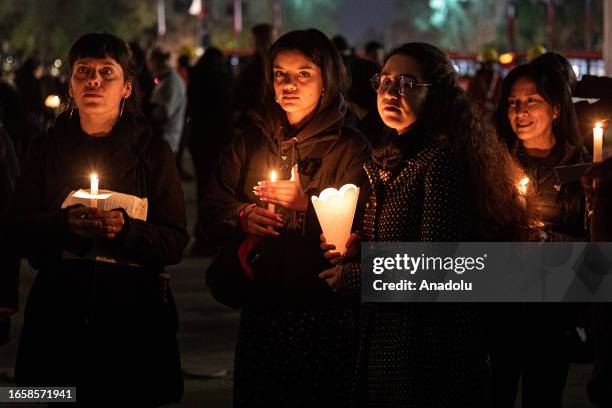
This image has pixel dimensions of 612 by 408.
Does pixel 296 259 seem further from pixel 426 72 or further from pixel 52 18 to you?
pixel 52 18

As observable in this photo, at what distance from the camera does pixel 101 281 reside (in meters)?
4.47

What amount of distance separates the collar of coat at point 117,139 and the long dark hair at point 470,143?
3.68 feet

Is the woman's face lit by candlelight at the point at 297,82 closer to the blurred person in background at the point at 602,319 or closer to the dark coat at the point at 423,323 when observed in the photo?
the dark coat at the point at 423,323

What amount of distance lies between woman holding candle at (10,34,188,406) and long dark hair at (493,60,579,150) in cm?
190

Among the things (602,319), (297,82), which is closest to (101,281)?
(297,82)

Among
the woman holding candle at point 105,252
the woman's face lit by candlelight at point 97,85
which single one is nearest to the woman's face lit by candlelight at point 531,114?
the woman holding candle at point 105,252

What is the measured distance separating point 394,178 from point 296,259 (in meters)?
0.68

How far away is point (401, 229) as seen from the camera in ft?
13.2

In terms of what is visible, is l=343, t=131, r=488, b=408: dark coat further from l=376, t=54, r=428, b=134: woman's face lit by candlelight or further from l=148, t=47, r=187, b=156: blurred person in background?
l=148, t=47, r=187, b=156: blurred person in background

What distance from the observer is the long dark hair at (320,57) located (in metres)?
4.78

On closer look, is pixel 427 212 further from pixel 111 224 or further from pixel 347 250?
pixel 111 224

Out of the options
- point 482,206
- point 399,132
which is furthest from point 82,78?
point 482,206

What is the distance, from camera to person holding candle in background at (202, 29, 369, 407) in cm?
460

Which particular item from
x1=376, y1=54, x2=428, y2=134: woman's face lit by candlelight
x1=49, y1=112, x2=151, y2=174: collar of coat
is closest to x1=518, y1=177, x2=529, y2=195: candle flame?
x1=376, y1=54, x2=428, y2=134: woman's face lit by candlelight
